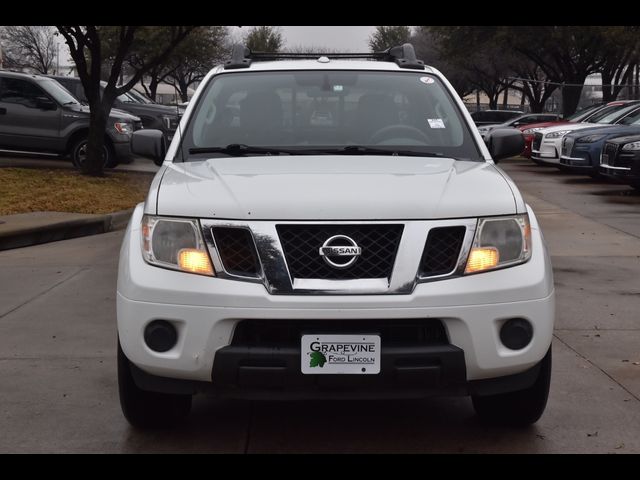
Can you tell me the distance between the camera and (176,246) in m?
4.11

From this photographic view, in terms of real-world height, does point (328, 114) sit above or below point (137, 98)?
Answer: above

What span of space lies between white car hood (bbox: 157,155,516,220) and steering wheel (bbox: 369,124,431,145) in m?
0.60

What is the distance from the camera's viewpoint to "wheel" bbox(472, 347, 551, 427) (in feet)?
14.6

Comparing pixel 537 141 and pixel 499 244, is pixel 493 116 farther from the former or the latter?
pixel 499 244

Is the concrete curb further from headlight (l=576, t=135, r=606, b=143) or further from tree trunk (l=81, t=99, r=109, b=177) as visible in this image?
headlight (l=576, t=135, r=606, b=143)

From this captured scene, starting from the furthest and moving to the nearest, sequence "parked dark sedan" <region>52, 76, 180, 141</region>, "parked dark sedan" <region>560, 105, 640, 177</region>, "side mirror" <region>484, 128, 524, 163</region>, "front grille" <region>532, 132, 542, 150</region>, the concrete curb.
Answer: "parked dark sedan" <region>52, 76, 180, 141</region> → "front grille" <region>532, 132, 542, 150</region> → "parked dark sedan" <region>560, 105, 640, 177</region> → the concrete curb → "side mirror" <region>484, 128, 524, 163</region>

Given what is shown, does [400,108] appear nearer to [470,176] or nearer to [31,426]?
[470,176]

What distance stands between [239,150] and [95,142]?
1224 centimetres

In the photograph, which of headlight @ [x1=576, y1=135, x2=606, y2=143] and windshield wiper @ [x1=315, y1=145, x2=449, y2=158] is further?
headlight @ [x1=576, y1=135, x2=606, y2=143]

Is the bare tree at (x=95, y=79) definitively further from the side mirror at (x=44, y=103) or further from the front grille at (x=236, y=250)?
the front grille at (x=236, y=250)

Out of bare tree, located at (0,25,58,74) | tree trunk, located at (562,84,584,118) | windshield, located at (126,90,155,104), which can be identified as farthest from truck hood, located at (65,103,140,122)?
bare tree, located at (0,25,58,74)

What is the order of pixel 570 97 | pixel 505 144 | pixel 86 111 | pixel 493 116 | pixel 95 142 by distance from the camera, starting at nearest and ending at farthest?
pixel 505 144, pixel 95 142, pixel 86 111, pixel 570 97, pixel 493 116

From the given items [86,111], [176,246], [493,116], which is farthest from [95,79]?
[493,116]
